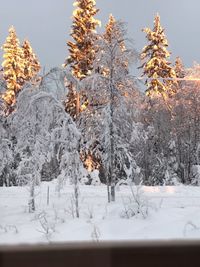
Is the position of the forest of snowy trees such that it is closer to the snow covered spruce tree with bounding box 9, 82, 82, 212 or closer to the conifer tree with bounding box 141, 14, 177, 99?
the snow covered spruce tree with bounding box 9, 82, 82, 212

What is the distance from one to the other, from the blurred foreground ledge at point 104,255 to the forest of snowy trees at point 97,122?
467 inches

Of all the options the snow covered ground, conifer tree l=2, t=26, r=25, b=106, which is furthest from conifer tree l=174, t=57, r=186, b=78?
the snow covered ground

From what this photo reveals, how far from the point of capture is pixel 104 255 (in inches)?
146

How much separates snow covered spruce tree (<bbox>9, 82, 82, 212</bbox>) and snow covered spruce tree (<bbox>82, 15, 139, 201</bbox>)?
3.59 m

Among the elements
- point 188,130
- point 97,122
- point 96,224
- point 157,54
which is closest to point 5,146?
point 97,122

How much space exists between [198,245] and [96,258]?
2.64ft

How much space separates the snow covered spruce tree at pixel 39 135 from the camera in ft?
51.8

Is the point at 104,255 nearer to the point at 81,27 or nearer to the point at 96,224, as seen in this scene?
the point at 96,224

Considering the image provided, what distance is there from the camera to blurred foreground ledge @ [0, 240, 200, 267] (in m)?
3.67

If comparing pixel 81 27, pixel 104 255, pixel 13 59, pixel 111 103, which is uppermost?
pixel 81 27

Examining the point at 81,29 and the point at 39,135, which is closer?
the point at 39,135

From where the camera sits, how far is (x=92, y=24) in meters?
32.1

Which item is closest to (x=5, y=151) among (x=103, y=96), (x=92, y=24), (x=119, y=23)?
(x=103, y=96)

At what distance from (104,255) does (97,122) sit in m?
16.7
